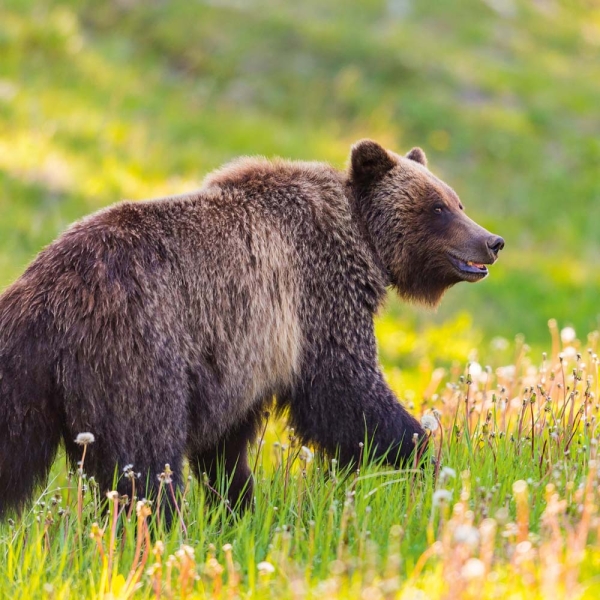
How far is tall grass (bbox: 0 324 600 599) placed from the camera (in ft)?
10.7

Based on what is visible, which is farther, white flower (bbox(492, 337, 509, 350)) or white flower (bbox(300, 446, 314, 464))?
white flower (bbox(492, 337, 509, 350))

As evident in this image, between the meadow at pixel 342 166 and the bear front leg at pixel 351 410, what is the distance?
0.17 m

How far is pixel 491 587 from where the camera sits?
3.29 metres

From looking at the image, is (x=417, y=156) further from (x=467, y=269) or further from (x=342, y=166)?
(x=342, y=166)

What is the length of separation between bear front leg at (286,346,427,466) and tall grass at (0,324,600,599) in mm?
109

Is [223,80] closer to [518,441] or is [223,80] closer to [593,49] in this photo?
[593,49]

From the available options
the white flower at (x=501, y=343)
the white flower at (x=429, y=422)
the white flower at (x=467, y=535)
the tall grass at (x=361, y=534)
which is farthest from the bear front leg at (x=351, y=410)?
the white flower at (x=501, y=343)

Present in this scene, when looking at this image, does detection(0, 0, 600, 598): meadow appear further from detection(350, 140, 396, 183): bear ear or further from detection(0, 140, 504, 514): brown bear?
detection(350, 140, 396, 183): bear ear

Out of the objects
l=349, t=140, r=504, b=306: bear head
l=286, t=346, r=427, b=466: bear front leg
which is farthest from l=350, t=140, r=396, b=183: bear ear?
l=286, t=346, r=427, b=466: bear front leg

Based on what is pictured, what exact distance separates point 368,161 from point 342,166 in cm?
296

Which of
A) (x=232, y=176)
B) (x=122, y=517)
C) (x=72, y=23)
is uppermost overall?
(x=72, y=23)

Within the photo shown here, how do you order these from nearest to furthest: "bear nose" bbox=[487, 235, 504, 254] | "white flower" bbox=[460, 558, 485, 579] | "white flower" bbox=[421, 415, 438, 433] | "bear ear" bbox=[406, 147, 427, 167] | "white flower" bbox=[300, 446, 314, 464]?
"white flower" bbox=[460, 558, 485, 579] → "white flower" bbox=[300, 446, 314, 464] → "white flower" bbox=[421, 415, 438, 433] → "bear nose" bbox=[487, 235, 504, 254] → "bear ear" bbox=[406, 147, 427, 167]

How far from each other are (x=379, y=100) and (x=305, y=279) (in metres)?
12.1

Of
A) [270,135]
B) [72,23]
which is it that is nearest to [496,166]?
[270,135]
